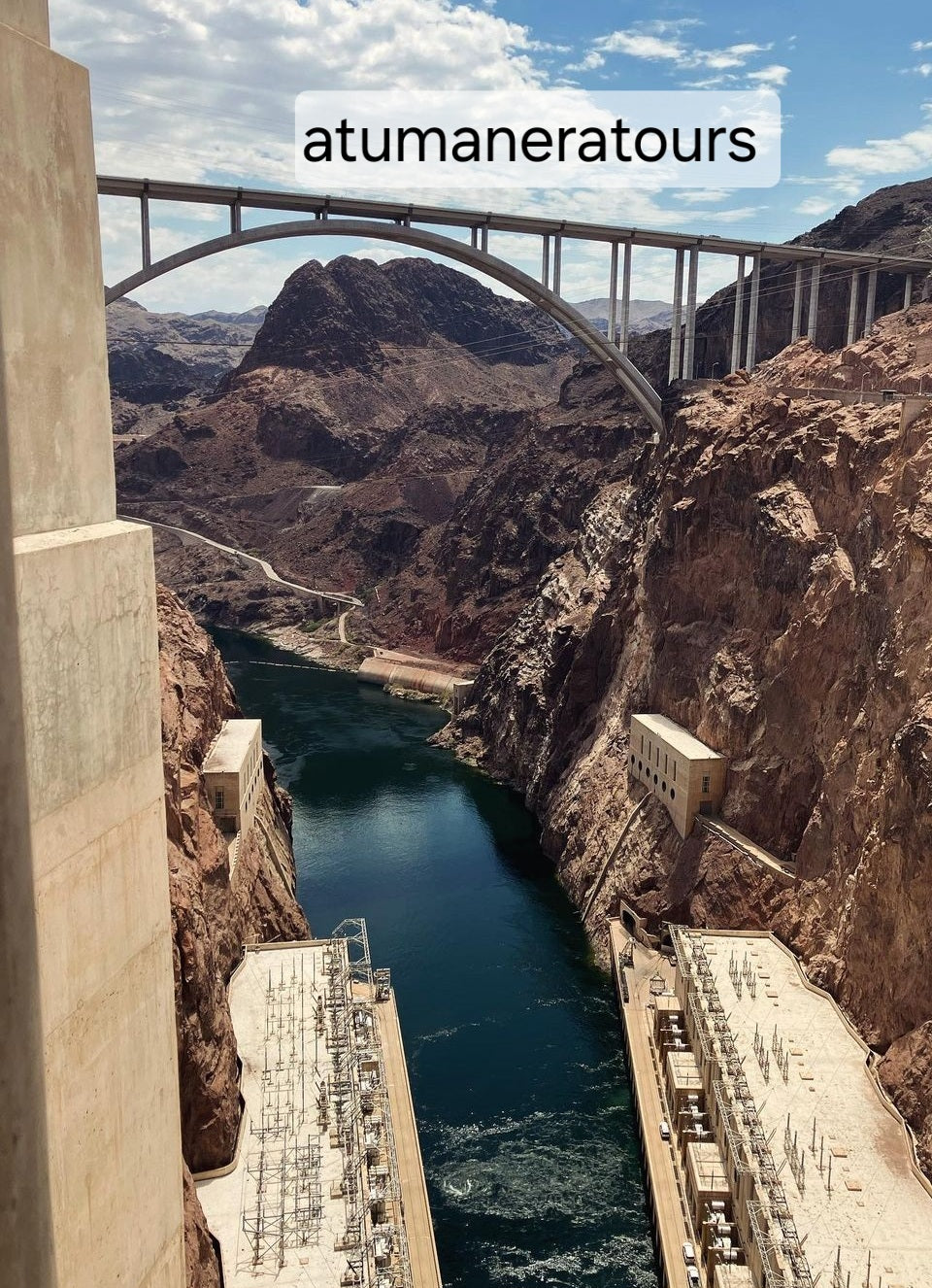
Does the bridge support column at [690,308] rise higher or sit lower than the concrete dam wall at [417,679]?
higher

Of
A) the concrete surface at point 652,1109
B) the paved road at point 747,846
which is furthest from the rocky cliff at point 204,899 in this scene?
the paved road at point 747,846

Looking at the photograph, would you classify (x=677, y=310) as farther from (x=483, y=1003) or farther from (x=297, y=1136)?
(x=297, y=1136)

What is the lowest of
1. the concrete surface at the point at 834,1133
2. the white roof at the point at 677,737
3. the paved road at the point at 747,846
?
the concrete surface at the point at 834,1133

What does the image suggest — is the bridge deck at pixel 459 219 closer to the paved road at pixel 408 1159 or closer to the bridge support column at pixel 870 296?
the bridge support column at pixel 870 296

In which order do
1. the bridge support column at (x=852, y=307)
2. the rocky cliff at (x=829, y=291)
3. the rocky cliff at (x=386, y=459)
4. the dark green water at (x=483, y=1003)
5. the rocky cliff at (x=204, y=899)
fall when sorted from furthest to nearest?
1. the rocky cliff at (x=386, y=459)
2. the rocky cliff at (x=829, y=291)
3. the bridge support column at (x=852, y=307)
4. the dark green water at (x=483, y=1003)
5. the rocky cliff at (x=204, y=899)

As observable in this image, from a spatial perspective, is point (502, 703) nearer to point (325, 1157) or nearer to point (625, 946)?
point (625, 946)

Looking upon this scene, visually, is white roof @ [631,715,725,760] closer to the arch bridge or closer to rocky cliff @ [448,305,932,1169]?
rocky cliff @ [448,305,932,1169]
